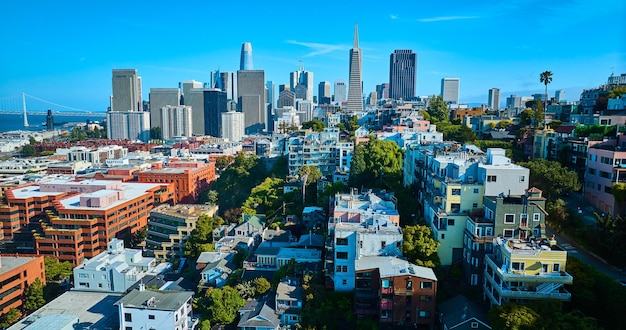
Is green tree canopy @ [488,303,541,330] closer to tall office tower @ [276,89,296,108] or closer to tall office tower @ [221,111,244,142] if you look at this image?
tall office tower @ [221,111,244,142]

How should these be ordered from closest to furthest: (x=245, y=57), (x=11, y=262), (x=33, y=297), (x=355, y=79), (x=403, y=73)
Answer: (x=33, y=297) → (x=11, y=262) → (x=355, y=79) → (x=403, y=73) → (x=245, y=57)

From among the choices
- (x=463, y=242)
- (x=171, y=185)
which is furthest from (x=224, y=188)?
(x=463, y=242)

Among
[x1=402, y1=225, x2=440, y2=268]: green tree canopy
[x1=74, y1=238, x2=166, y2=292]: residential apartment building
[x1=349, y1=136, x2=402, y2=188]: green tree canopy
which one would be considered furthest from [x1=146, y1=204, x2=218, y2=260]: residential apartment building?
[x1=402, y1=225, x2=440, y2=268]: green tree canopy

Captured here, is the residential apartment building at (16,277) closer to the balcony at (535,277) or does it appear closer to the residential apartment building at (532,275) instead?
the residential apartment building at (532,275)

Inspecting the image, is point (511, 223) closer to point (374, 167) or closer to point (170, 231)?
point (374, 167)

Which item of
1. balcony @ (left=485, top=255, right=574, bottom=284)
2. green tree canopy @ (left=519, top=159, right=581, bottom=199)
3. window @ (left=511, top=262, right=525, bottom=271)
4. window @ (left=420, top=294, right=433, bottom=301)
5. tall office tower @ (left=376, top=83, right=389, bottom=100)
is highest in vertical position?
tall office tower @ (left=376, top=83, right=389, bottom=100)

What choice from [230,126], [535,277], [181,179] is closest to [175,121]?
[230,126]
